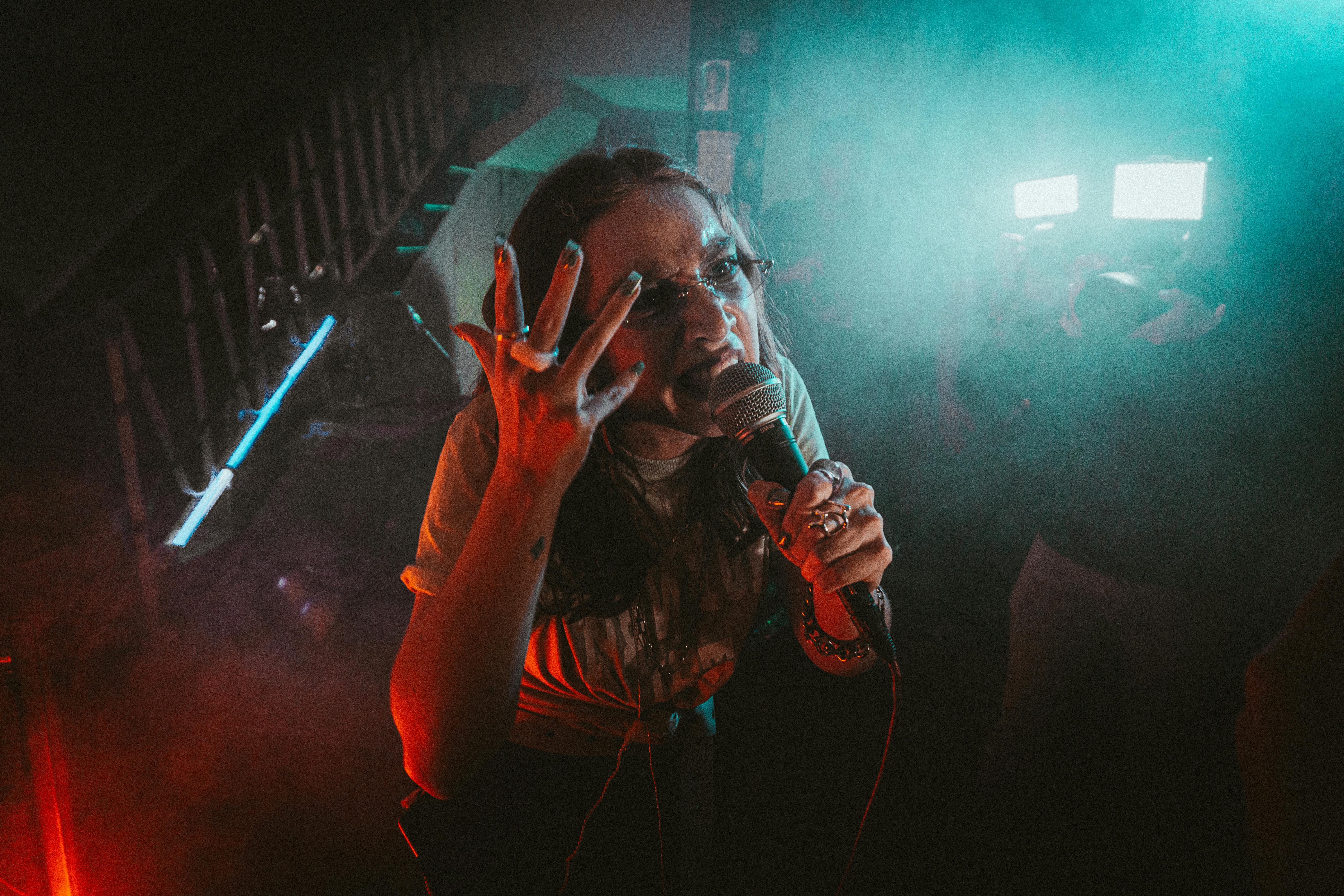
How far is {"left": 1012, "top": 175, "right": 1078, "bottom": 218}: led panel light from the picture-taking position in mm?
2418

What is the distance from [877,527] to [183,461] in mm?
4883

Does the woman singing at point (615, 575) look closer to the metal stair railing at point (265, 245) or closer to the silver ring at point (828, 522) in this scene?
the silver ring at point (828, 522)

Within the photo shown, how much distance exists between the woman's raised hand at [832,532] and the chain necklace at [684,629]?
1.47ft

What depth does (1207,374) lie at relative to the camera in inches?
66.9

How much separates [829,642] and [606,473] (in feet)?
2.00

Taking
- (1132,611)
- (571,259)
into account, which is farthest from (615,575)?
(1132,611)

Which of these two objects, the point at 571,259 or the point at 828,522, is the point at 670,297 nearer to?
the point at 571,259

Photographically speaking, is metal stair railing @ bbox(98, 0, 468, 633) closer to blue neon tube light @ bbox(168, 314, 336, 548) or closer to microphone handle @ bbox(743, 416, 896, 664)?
blue neon tube light @ bbox(168, 314, 336, 548)

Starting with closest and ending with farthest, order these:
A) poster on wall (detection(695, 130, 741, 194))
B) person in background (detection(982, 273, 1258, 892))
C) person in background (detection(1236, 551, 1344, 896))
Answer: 1. person in background (detection(1236, 551, 1344, 896))
2. person in background (detection(982, 273, 1258, 892))
3. poster on wall (detection(695, 130, 741, 194))

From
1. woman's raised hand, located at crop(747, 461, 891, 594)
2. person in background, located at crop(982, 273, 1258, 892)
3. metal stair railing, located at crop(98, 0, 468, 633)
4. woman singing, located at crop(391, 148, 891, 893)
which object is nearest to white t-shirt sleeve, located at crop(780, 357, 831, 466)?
woman singing, located at crop(391, 148, 891, 893)

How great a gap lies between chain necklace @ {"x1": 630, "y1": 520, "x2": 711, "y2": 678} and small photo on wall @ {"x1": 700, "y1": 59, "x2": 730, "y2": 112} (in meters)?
2.88

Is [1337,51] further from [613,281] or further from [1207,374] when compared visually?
[613,281]

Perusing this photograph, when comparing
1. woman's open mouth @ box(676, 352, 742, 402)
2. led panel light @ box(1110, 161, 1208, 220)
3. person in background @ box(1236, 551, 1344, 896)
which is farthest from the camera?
led panel light @ box(1110, 161, 1208, 220)

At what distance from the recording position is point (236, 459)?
342 centimetres
